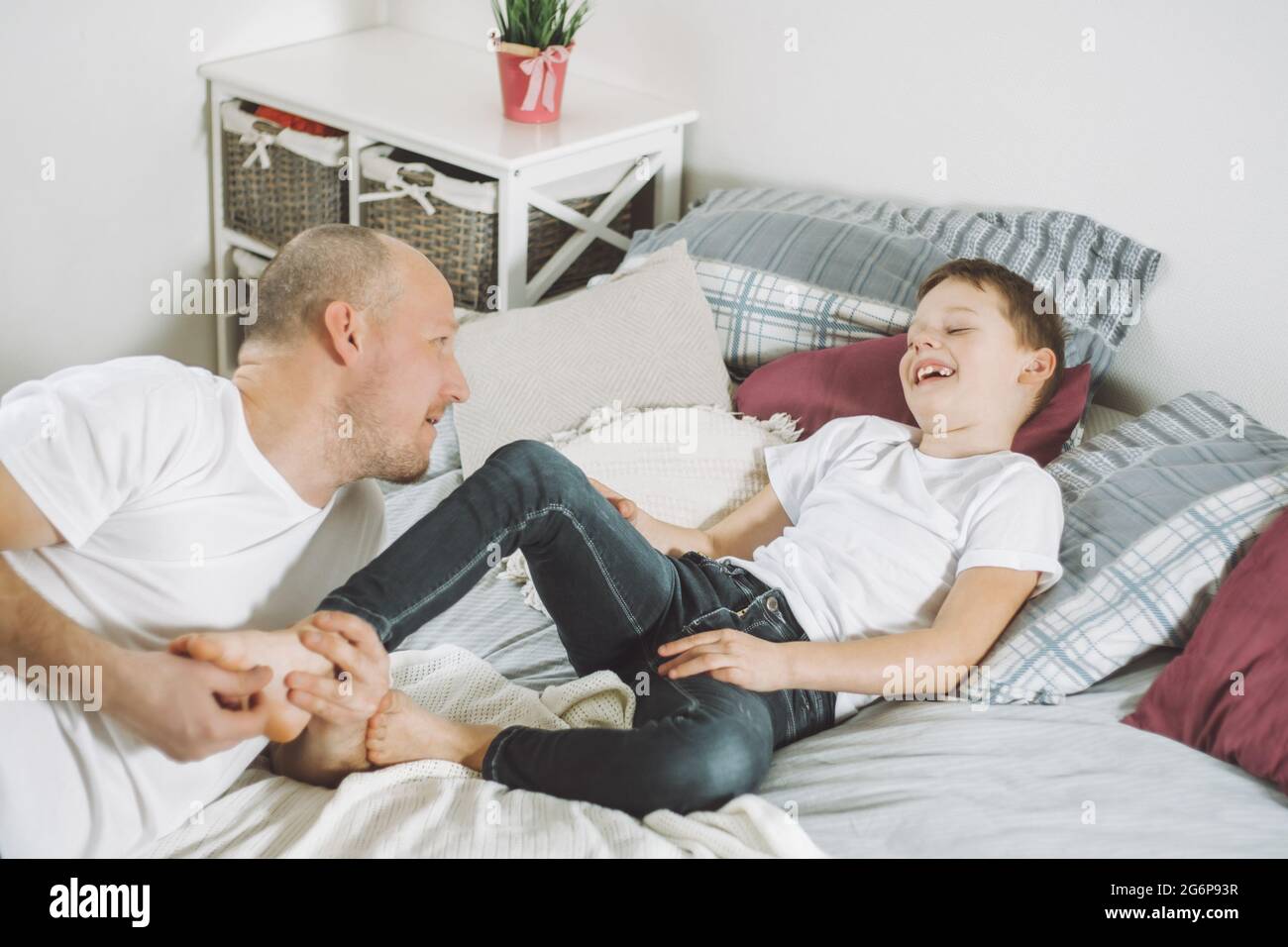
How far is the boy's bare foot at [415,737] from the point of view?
1220 mm

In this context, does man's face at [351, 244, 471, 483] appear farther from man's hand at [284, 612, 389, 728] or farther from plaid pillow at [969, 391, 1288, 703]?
plaid pillow at [969, 391, 1288, 703]

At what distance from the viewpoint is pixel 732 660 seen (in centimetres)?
133

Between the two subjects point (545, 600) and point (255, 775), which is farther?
point (545, 600)

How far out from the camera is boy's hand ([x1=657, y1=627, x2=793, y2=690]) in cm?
132

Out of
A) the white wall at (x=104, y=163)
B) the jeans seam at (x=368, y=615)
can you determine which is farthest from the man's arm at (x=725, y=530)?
the white wall at (x=104, y=163)

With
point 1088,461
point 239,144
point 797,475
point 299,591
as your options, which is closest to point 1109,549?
point 1088,461

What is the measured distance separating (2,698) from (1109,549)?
1.14 meters

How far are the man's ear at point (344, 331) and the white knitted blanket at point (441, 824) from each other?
41 cm

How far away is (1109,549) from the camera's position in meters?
1.47

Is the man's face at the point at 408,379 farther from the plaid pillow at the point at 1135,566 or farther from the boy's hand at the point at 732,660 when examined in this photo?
the plaid pillow at the point at 1135,566

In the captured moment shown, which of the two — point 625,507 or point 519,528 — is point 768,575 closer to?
point 625,507

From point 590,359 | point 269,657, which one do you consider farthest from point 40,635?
point 590,359

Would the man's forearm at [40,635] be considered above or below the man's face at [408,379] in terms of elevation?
below
